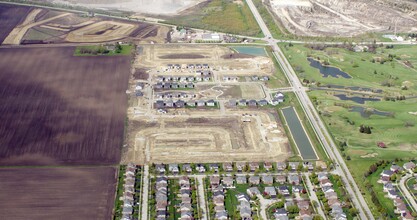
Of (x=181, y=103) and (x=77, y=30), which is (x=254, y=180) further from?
(x=77, y=30)

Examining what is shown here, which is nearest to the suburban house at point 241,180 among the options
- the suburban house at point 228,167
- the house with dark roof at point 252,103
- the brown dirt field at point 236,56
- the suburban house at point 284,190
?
the suburban house at point 228,167

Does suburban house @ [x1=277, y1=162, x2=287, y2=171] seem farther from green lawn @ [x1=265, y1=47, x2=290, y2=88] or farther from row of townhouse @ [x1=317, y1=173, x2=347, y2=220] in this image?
green lawn @ [x1=265, y1=47, x2=290, y2=88]

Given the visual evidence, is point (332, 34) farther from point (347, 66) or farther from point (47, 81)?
point (47, 81)

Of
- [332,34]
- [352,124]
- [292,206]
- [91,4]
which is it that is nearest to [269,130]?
[352,124]

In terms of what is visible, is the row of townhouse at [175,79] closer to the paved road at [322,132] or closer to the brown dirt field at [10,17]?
the paved road at [322,132]

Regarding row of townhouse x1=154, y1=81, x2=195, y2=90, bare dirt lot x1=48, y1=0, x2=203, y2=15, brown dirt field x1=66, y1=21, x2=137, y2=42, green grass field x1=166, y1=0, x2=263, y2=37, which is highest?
bare dirt lot x1=48, y1=0, x2=203, y2=15

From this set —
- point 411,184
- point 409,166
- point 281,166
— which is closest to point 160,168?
point 281,166

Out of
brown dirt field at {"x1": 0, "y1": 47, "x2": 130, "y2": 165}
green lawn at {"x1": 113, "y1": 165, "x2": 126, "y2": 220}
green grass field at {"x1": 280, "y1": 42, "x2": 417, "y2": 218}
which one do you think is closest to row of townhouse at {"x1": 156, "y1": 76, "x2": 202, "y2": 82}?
brown dirt field at {"x1": 0, "y1": 47, "x2": 130, "y2": 165}
